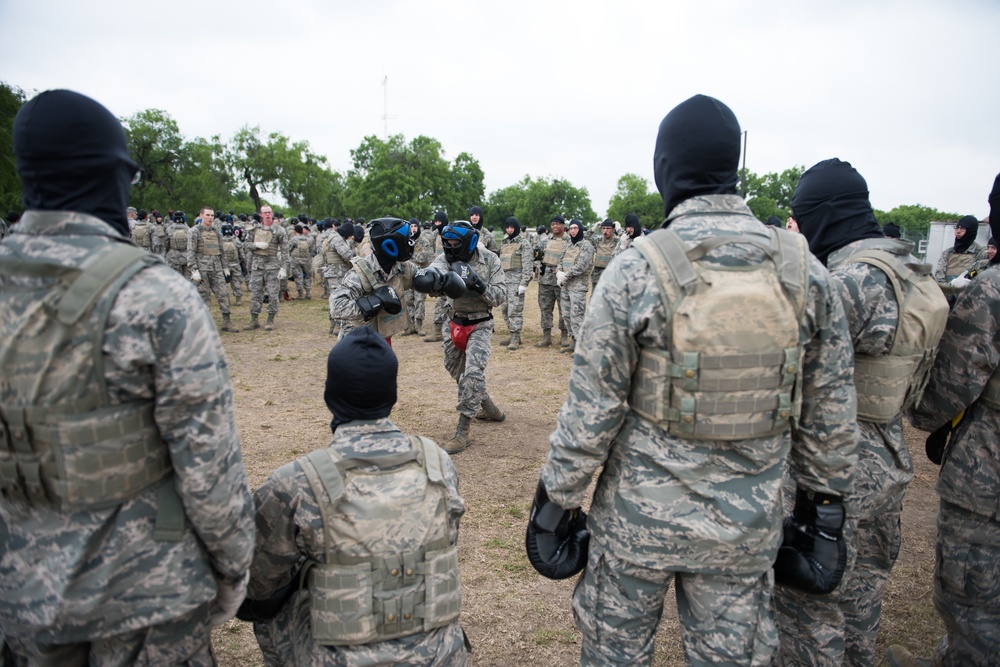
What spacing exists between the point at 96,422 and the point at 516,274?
10753 millimetres

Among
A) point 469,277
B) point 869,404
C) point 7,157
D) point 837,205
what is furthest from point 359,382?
point 7,157

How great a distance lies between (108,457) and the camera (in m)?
1.75

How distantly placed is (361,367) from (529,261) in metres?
9.86

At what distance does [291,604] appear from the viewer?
237 cm

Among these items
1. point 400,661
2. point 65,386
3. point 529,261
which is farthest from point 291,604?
point 529,261

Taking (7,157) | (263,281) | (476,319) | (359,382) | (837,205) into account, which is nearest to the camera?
(359,382)

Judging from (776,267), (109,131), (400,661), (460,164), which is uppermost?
(460,164)

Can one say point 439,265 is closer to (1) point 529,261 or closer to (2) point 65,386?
(2) point 65,386

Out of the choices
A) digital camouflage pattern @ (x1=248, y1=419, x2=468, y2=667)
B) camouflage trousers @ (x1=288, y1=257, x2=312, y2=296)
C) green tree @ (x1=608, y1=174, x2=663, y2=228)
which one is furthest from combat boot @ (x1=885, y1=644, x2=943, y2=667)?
green tree @ (x1=608, y1=174, x2=663, y2=228)

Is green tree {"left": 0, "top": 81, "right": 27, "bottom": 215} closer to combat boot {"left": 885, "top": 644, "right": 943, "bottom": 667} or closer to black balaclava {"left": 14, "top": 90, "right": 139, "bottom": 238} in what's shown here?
black balaclava {"left": 14, "top": 90, "right": 139, "bottom": 238}

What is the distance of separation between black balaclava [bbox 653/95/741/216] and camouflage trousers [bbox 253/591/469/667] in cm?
175

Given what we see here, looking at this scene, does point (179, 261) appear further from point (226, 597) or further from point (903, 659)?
point (903, 659)

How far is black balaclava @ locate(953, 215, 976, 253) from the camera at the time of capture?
8766mm

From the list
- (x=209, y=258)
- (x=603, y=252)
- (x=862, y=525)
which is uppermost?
(x=603, y=252)
